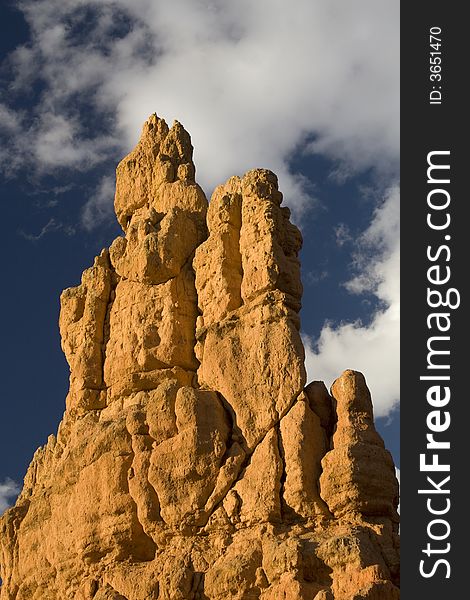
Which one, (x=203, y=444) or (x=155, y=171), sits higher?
(x=155, y=171)

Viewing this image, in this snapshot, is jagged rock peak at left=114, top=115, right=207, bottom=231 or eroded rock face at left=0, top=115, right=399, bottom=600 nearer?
eroded rock face at left=0, top=115, right=399, bottom=600

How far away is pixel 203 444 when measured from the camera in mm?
37312

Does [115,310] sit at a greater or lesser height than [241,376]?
greater

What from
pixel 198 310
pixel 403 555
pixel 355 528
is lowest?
pixel 403 555

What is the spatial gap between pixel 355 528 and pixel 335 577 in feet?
5.34

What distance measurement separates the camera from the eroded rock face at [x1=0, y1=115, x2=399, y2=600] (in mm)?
34750

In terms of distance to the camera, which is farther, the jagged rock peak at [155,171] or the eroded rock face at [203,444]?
the jagged rock peak at [155,171]

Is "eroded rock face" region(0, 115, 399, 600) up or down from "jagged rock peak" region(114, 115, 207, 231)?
down

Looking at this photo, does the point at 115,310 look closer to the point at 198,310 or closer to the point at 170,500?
the point at 198,310

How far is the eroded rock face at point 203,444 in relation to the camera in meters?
34.8

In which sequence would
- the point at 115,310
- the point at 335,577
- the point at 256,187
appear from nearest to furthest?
the point at 335,577 < the point at 256,187 < the point at 115,310

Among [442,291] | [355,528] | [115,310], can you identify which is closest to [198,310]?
[115,310]

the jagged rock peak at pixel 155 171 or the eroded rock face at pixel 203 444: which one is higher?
the jagged rock peak at pixel 155 171

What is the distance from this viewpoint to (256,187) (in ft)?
133
